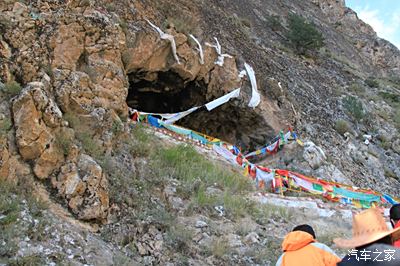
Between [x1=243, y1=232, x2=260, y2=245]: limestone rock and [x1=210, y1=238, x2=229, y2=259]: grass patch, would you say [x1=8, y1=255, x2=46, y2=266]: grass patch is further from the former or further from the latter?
[x1=243, y1=232, x2=260, y2=245]: limestone rock

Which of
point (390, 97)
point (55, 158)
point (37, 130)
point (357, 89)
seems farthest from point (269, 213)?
point (390, 97)

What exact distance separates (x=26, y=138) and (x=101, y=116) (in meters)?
1.94

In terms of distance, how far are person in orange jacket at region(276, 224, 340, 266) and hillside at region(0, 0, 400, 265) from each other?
2296mm

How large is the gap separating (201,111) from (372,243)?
11.5 meters

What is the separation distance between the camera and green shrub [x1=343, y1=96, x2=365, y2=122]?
17197 millimetres

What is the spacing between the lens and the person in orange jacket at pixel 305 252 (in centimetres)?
311

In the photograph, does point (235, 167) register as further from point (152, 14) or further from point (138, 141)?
point (152, 14)

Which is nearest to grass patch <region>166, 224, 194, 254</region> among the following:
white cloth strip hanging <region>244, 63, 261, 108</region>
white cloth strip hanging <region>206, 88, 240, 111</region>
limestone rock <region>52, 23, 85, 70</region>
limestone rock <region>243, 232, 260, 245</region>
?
limestone rock <region>243, 232, 260, 245</region>

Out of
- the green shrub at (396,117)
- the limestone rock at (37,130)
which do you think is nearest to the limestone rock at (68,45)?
the limestone rock at (37,130)

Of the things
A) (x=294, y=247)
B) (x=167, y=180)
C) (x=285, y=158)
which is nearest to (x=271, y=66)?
(x=285, y=158)

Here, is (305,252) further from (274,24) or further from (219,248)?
(274,24)

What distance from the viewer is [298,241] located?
10.7 ft

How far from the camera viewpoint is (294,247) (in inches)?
128

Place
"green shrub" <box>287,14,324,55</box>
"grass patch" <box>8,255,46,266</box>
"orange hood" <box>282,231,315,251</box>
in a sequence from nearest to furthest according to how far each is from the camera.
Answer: "orange hood" <box>282,231,315,251</box> → "grass patch" <box>8,255,46,266</box> → "green shrub" <box>287,14,324,55</box>
